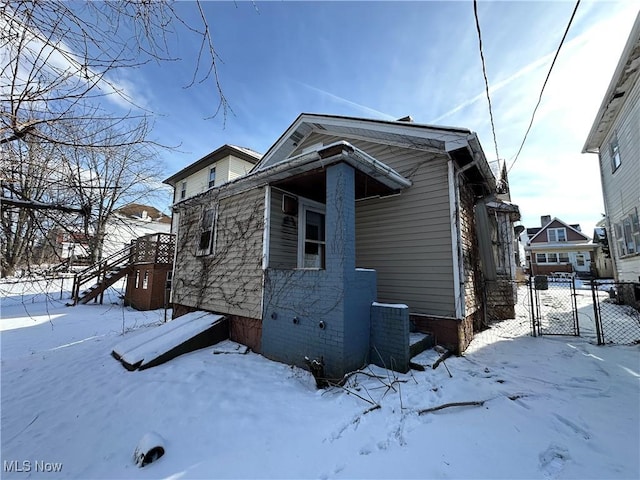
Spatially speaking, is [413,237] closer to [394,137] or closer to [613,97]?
[394,137]

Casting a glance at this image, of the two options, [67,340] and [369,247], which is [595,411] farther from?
[67,340]

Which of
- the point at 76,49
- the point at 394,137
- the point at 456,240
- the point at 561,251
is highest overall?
the point at 394,137

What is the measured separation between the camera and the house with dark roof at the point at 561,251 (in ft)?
93.1

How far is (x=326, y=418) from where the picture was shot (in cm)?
322

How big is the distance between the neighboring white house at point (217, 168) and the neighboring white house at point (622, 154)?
14890mm

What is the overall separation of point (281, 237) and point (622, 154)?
12.3 m

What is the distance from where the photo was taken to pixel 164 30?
234 cm

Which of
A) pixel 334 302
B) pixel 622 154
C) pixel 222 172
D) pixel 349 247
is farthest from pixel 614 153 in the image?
pixel 222 172

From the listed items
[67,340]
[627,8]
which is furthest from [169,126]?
[67,340]

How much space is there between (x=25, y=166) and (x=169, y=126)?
1.64 m

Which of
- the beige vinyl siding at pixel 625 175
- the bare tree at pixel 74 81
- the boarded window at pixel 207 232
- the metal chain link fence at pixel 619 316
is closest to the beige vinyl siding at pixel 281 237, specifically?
the boarded window at pixel 207 232

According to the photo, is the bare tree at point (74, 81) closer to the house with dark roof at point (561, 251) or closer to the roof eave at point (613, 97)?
the roof eave at point (613, 97)

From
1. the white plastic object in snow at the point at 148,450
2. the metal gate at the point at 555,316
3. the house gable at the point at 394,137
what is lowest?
the white plastic object in snow at the point at 148,450

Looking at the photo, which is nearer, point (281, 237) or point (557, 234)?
point (281, 237)
